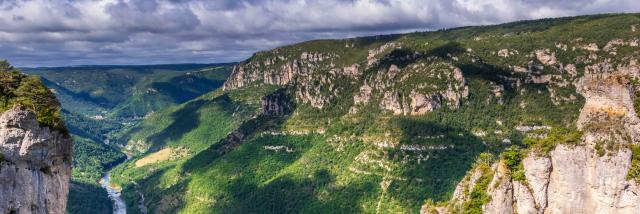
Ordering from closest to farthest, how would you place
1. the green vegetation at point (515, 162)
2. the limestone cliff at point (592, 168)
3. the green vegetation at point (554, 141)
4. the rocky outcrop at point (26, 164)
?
1. the rocky outcrop at point (26, 164)
2. the limestone cliff at point (592, 168)
3. the green vegetation at point (554, 141)
4. the green vegetation at point (515, 162)

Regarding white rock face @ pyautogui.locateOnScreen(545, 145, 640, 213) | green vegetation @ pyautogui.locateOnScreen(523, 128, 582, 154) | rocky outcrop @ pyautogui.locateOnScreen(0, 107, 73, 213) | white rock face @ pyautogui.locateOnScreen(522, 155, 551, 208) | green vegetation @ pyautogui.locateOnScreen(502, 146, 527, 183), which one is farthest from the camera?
green vegetation @ pyautogui.locateOnScreen(502, 146, 527, 183)

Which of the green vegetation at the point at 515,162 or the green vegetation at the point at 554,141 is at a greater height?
the green vegetation at the point at 554,141

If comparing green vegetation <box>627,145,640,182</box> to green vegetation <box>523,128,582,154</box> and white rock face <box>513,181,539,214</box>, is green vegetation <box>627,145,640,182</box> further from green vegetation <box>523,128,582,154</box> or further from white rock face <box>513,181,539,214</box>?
white rock face <box>513,181,539,214</box>

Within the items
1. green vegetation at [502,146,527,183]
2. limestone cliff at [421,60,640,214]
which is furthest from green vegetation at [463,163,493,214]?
green vegetation at [502,146,527,183]

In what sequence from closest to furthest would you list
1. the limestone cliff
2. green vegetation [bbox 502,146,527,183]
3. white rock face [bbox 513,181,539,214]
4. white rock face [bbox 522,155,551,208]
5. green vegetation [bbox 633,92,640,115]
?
the limestone cliff → green vegetation [bbox 633,92,640,115] → white rock face [bbox 522,155,551,208] → white rock face [bbox 513,181,539,214] → green vegetation [bbox 502,146,527,183]

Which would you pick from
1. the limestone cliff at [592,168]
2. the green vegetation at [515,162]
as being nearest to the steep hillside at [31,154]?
the limestone cliff at [592,168]

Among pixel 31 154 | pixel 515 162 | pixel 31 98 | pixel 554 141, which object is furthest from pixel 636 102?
pixel 31 98

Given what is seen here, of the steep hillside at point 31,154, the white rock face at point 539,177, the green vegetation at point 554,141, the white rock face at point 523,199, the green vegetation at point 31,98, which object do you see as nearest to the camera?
the steep hillside at point 31,154

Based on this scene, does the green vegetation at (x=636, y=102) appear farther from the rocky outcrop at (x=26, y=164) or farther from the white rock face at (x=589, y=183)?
the rocky outcrop at (x=26, y=164)
